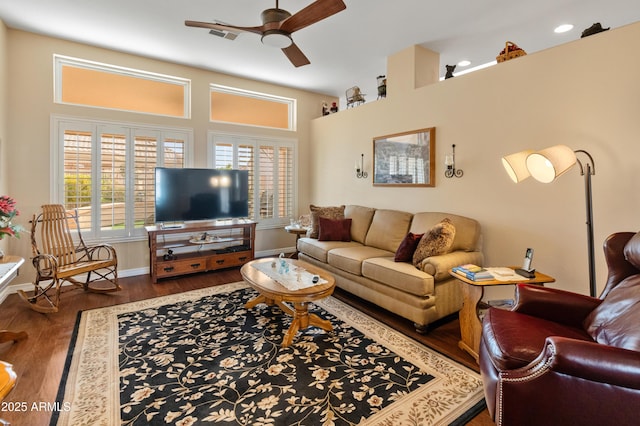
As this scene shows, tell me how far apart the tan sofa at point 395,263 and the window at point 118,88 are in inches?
119

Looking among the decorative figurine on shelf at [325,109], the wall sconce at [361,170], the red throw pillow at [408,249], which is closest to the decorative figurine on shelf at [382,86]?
the wall sconce at [361,170]

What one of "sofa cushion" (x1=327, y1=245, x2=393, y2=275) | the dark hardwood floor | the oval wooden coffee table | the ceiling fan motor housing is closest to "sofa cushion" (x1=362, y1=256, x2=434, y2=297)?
"sofa cushion" (x1=327, y1=245, x2=393, y2=275)

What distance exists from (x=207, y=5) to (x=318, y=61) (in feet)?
5.74

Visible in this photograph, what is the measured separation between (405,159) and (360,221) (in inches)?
42.5

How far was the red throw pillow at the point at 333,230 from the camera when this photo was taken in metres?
4.39

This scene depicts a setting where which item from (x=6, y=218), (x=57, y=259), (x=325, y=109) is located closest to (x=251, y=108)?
(x=325, y=109)

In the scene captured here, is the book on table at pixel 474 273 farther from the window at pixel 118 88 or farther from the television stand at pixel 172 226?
the window at pixel 118 88

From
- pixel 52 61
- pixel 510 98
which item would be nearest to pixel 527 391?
pixel 510 98

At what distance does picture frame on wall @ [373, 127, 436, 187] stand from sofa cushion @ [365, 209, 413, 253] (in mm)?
466

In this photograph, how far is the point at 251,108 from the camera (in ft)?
18.2

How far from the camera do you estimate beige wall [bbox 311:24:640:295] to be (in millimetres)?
2430

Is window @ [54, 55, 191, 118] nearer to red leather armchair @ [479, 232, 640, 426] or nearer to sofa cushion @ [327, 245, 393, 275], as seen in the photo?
sofa cushion @ [327, 245, 393, 275]

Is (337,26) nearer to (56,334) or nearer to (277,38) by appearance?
(277,38)

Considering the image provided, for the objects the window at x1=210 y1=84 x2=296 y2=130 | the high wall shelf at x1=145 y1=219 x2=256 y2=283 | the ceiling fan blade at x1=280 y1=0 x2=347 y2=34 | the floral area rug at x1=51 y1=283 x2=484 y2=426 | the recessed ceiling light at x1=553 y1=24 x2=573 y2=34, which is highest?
the recessed ceiling light at x1=553 y1=24 x2=573 y2=34
